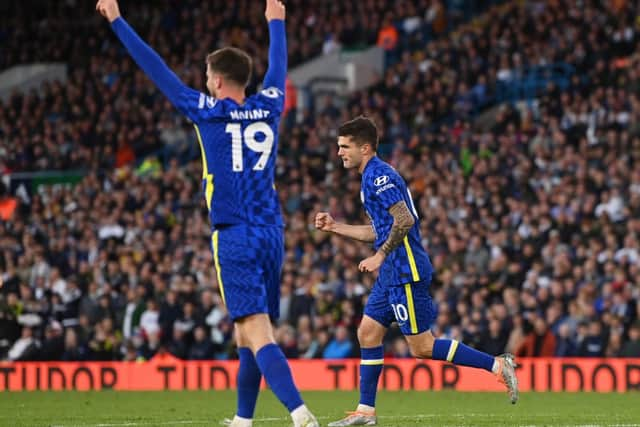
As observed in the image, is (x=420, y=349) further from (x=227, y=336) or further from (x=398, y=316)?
(x=227, y=336)

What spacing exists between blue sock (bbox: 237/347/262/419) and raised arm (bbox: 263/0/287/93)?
5.59ft

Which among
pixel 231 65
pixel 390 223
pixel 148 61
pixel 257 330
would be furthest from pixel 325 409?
pixel 148 61

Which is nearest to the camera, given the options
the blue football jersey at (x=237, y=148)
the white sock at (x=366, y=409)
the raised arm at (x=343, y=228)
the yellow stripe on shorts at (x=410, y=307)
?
the blue football jersey at (x=237, y=148)

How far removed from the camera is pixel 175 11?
3591cm

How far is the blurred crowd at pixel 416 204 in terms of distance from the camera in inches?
786

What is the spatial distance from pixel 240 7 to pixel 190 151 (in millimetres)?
6080

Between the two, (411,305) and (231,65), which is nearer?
(231,65)

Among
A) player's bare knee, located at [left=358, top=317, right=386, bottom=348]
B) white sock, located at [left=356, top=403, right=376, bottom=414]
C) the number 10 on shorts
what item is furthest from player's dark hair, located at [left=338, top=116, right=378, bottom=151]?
white sock, located at [left=356, top=403, right=376, bottom=414]

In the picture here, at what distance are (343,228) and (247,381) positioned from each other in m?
2.17

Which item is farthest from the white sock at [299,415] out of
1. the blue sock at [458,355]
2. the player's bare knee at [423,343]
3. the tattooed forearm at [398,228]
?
the blue sock at [458,355]

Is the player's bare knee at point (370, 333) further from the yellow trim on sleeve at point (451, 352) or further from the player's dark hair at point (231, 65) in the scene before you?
the player's dark hair at point (231, 65)

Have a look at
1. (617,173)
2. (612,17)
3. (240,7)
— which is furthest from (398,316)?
(240,7)

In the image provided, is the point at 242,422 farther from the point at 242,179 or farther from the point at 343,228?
the point at 343,228

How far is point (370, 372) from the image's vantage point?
1070 cm
